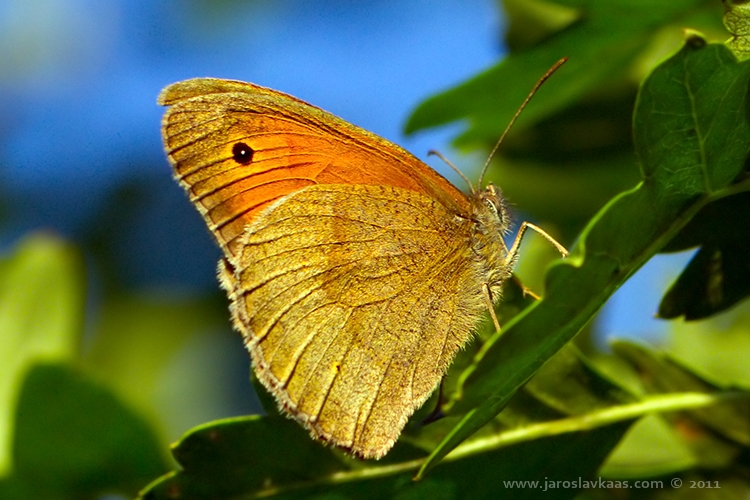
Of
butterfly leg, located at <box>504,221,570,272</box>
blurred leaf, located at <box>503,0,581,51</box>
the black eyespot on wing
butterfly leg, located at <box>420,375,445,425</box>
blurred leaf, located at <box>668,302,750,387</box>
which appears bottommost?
blurred leaf, located at <box>668,302,750,387</box>

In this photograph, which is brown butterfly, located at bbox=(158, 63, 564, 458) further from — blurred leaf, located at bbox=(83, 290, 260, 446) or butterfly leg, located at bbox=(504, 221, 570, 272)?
blurred leaf, located at bbox=(83, 290, 260, 446)

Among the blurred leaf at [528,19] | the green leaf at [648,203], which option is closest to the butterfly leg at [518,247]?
the blurred leaf at [528,19]

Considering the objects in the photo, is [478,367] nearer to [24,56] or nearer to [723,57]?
[723,57]

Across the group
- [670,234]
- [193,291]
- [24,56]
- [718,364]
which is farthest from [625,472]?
[24,56]

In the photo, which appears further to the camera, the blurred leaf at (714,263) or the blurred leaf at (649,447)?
the blurred leaf at (649,447)

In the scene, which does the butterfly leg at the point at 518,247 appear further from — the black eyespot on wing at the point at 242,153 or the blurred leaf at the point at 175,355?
the blurred leaf at the point at 175,355

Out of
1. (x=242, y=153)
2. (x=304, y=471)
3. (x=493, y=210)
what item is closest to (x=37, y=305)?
(x=242, y=153)

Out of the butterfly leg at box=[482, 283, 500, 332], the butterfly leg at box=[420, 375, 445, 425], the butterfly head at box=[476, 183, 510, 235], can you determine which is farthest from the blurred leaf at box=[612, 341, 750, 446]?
the butterfly head at box=[476, 183, 510, 235]
